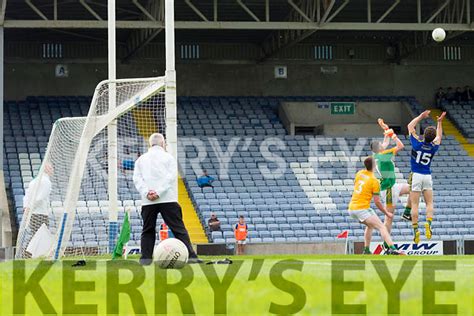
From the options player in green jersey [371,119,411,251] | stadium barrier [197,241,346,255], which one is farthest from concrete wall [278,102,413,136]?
player in green jersey [371,119,411,251]

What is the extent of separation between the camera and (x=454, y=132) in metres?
44.8

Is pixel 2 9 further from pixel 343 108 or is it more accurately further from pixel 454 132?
pixel 454 132

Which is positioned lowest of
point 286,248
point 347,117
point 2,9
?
point 286,248

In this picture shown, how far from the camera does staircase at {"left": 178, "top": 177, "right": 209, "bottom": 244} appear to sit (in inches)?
1316

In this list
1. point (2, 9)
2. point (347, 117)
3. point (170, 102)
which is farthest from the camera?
point (347, 117)

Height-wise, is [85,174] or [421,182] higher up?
[85,174]

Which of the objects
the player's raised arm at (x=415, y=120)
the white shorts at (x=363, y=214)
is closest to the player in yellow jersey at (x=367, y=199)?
the white shorts at (x=363, y=214)

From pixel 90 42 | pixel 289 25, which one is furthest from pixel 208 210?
pixel 90 42

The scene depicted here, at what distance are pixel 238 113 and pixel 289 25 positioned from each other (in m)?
8.21

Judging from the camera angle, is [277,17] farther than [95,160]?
Yes

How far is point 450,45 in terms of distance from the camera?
48.0m

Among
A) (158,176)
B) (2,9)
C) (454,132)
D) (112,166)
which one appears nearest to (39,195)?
(112,166)

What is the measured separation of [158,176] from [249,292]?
5.44m

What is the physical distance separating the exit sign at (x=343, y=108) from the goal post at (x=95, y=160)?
23.4 m
